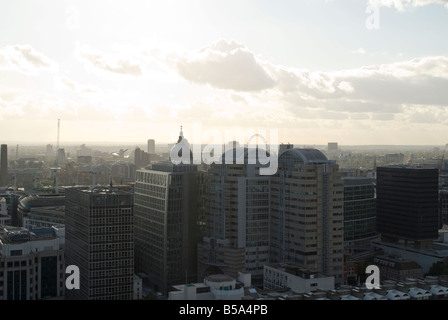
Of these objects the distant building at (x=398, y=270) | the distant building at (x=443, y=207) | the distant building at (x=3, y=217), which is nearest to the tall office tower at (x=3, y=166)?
the distant building at (x=3, y=217)

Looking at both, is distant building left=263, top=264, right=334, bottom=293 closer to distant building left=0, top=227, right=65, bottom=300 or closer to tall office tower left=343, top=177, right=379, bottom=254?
distant building left=0, top=227, right=65, bottom=300

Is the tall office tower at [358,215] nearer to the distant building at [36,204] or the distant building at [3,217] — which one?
the distant building at [36,204]

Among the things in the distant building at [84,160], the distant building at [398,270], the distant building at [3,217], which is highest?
the distant building at [84,160]

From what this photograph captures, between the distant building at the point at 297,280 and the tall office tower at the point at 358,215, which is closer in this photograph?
the distant building at the point at 297,280

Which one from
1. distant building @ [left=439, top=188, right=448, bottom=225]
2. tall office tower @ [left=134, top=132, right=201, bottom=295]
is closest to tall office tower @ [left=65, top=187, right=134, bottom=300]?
tall office tower @ [left=134, top=132, right=201, bottom=295]

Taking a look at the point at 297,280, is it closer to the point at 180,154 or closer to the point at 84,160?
the point at 180,154
